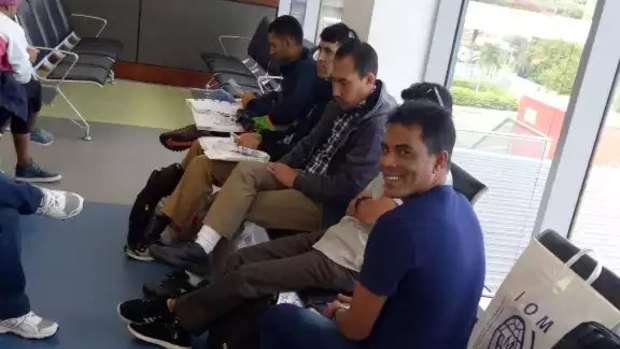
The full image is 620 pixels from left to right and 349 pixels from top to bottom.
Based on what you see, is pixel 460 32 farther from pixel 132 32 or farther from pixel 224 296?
pixel 132 32

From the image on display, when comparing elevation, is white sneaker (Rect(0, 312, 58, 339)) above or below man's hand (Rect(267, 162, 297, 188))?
below

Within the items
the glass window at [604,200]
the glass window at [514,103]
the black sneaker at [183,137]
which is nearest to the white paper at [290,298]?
the glass window at [514,103]

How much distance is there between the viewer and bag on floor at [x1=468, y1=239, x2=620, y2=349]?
154 cm

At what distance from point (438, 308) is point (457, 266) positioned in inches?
4.5

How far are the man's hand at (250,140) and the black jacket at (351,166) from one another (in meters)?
0.54

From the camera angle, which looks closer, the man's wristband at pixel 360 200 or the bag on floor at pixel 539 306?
the bag on floor at pixel 539 306

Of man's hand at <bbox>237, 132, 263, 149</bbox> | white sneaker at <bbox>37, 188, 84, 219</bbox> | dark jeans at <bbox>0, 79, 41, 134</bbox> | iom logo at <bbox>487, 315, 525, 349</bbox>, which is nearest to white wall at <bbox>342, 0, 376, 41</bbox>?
man's hand at <bbox>237, 132, 263, 149</bbox>

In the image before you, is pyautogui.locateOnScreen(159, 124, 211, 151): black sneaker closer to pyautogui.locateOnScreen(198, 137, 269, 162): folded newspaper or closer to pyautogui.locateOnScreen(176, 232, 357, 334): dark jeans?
pyautogui.locateOnScreen(198, 137, 269, 162): folded newspaper

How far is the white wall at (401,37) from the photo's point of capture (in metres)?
3.84

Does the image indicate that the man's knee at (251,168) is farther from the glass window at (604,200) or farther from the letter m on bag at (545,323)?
the letter m on bag at (545,323)

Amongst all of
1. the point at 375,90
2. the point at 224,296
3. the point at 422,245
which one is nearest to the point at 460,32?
the point at 375,90

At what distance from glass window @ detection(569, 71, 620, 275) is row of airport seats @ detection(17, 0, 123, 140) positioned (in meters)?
3.39

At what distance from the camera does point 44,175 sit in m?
4.03

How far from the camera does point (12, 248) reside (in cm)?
238
